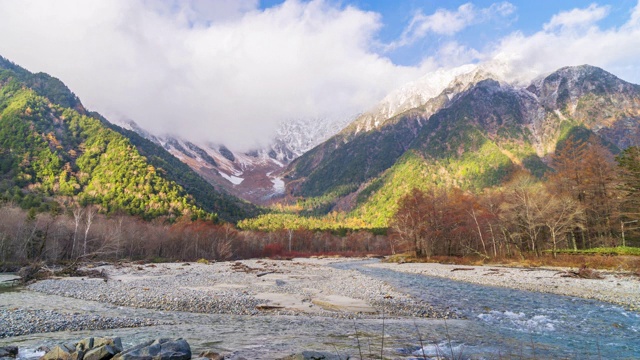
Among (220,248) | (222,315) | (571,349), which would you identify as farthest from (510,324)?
(220,248)

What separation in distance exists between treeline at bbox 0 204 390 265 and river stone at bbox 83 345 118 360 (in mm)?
41857

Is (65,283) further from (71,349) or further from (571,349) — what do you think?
(571,349)

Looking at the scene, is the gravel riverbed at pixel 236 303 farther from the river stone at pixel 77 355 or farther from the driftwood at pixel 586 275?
the driftwood at pixel 586 275

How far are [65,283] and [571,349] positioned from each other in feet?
114

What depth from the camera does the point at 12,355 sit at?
29.5 ft

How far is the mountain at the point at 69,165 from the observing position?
10056 centimetres

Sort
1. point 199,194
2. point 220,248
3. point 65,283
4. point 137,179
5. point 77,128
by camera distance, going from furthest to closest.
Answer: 1. point 199,194
2. point 77,128
3. point 137,179
4. point 220,248
5. point 65,283

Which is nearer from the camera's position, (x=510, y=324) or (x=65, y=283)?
(x=510, y=324)

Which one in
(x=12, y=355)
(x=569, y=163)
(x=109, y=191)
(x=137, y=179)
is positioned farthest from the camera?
(x=137, y=179)

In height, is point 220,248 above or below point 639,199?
below

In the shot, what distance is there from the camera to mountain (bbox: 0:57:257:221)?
10056cm

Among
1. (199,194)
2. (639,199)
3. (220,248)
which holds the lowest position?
(220,248)

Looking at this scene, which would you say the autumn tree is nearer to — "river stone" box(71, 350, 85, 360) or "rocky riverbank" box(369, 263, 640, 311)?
"rocky riverbank" box(369, 263, 640, 311)

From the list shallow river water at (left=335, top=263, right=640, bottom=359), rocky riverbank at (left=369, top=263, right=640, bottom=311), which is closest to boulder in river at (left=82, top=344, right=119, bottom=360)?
shallow river water at (left=335, top=263, right=640, bottom=359)
